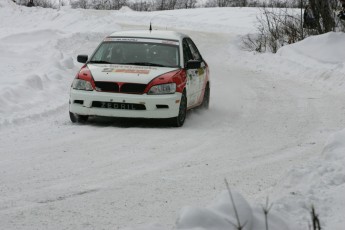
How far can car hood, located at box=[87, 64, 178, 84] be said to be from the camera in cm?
1130

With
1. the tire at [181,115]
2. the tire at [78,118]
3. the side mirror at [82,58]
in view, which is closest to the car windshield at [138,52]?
the side mirror at [82,58]

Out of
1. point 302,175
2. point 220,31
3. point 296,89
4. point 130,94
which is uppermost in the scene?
point 302,175

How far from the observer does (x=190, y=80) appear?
12.2 m

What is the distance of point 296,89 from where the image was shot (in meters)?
17.3

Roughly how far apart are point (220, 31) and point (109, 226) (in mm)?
33042

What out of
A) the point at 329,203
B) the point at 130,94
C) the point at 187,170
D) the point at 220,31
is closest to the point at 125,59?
the point at 130,94

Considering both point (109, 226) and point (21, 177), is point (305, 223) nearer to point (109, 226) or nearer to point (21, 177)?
point (109, 226)

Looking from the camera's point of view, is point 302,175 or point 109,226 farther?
point 302,175

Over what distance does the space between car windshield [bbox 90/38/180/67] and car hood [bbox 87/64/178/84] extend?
261 millimetres

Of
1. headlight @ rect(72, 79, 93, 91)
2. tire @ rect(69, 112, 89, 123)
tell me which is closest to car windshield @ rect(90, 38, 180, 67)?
headlight @ rect(72, 79, 93, 91)

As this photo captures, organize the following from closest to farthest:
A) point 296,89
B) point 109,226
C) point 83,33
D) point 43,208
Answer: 1. point 109,226
2. point 43,208
3. point 296,89
4. point 83,33

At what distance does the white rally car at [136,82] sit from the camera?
11219mm

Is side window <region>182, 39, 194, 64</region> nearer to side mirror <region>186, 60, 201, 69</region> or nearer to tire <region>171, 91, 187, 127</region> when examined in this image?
side mirror <region>186, 60, 201, 69</region>

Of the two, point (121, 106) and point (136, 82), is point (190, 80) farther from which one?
point (121, 106)
